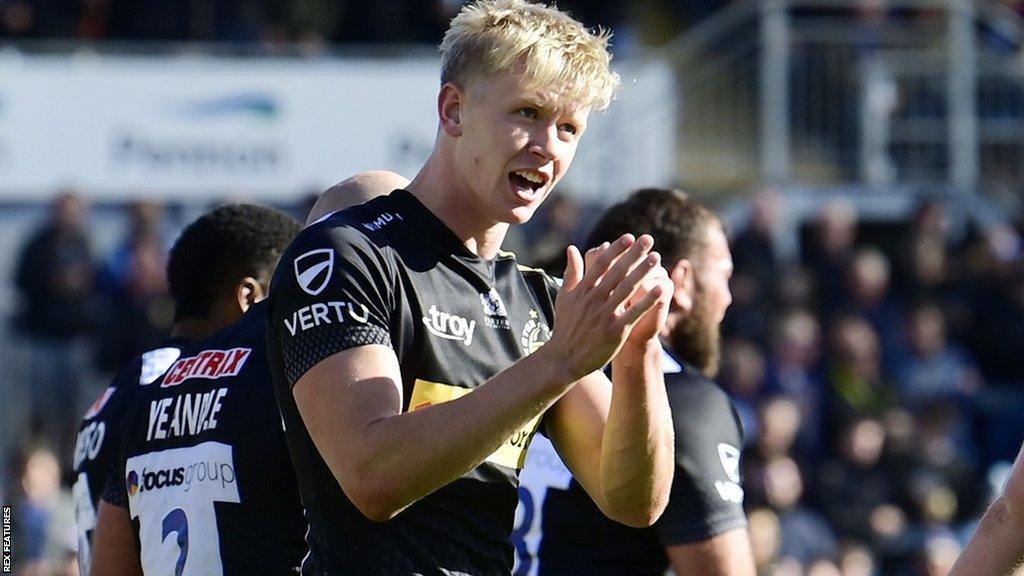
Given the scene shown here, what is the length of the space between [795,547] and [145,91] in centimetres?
606

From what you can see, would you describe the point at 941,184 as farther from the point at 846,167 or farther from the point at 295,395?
the point at 295,395

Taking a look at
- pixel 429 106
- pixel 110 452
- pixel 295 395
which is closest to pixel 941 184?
pixel 429 106

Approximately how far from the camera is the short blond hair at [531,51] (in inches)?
148

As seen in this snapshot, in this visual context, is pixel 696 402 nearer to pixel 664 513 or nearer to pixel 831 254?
pixel 664 513

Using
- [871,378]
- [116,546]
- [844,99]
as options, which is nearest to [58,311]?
[871,378]

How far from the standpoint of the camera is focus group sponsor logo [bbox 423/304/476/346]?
12.4 ft

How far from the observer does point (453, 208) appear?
3.95 metres

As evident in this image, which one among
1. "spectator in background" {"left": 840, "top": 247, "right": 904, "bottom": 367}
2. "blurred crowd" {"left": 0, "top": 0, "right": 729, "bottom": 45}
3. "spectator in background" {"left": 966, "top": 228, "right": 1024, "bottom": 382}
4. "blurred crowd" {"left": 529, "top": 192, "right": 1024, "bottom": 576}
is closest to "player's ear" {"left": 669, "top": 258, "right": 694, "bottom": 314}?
"blurred crowd" {"left": 529, "top": 192, "right": 1024, "bottom": 576}

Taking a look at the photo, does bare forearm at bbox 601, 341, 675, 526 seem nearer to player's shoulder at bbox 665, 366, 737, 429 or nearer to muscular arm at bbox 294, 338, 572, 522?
muscular arm at bbox 294, 338, 572, 522

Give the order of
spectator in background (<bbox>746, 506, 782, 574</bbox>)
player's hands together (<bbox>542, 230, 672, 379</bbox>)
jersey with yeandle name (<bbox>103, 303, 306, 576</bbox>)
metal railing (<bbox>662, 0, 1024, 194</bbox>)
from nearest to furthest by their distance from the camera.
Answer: player's hands together (<bbox>542, 230, 672, 379</bbox>)
jersey with yeandle name (<bbox>103, 303, 306, 576</bbox>)
spectator in background (<bbox>746, 506, 782, 574</bbox>)
metal railing (<bbox>662, 0, 1024, 194</bbox>)

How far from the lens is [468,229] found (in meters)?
3.97

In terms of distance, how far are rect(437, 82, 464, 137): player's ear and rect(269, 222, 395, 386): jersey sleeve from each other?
0.32 metres

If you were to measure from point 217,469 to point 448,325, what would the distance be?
91 cm

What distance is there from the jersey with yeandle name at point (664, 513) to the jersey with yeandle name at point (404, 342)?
3.08 feet
